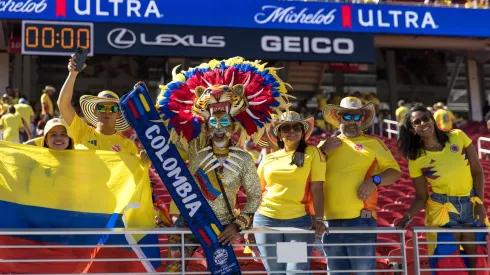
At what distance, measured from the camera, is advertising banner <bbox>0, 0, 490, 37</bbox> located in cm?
1354

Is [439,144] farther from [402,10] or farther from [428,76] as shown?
[428,76]

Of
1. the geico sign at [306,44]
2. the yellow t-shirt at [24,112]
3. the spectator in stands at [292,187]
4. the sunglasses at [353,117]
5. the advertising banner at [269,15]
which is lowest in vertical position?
the spectator in stands at [292,187]

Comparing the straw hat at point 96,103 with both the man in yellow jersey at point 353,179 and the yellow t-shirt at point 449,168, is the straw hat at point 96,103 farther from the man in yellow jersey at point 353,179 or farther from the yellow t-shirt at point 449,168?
the yellow t-shirt at point 449,168

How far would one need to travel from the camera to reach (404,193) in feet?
25.1

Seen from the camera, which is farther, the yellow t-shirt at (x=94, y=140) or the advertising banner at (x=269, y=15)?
the advertising banner at (x=269, y=15)

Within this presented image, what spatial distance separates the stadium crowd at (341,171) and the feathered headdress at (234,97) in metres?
0.28

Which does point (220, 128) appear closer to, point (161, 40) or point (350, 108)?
point (350, 108)

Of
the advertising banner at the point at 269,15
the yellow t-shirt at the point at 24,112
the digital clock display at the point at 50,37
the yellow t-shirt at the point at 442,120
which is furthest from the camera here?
the advertising banner at the point at 269,15

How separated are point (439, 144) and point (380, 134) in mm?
11251

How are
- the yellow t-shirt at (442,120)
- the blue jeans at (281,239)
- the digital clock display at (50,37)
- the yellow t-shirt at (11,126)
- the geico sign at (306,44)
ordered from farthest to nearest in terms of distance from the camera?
the geico sign at (306,44) < the digital clock display at (50,37) < the yellow t-shirt at (442,120) < the yellow t-shirt at (11,126) < the blue jeans at (281,239)

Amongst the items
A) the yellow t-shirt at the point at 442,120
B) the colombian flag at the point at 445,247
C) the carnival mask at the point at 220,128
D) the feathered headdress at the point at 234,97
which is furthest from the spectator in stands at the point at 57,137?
the yellow t-shirt at the point at 442,120

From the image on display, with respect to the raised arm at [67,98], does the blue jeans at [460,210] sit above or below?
below

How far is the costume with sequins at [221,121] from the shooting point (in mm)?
3691

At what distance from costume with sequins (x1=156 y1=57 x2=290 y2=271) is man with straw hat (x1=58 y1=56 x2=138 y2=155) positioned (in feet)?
2.13
